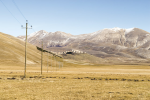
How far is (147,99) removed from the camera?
18609 mm

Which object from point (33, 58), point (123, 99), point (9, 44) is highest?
point (9, 44)

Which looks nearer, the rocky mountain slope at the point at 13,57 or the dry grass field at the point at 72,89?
the dry grass field at the point at 72,89

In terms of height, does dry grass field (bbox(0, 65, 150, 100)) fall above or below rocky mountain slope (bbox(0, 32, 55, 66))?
below

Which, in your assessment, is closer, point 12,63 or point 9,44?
point 12,63

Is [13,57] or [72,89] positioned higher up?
[13,57]

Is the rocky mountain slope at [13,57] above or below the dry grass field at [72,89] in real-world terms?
above

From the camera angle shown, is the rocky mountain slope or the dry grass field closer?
the dry grass field

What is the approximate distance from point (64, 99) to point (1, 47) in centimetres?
15948

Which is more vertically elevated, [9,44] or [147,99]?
[9,44]

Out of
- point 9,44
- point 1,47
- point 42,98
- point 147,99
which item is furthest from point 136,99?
point 9,44

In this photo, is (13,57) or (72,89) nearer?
(72,89)

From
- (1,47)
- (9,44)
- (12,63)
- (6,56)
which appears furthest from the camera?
(9,44)

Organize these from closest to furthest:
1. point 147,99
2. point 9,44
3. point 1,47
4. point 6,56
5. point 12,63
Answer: point 147,99
point 12,63
point 6,56
point 1,47
point 9,44

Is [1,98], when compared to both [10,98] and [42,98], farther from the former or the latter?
[42,98]
